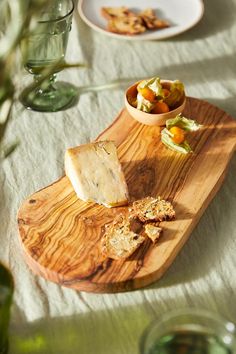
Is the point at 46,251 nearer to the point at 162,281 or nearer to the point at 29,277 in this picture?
the point at 29,277

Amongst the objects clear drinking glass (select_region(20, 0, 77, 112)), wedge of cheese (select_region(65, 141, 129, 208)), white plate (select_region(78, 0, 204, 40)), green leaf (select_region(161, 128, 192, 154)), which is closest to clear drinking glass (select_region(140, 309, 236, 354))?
wedge of cheese (select_region(65, 141, 129, 208))

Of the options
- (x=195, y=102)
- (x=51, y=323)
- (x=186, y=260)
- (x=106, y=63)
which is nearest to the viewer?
(x=51, y=323)

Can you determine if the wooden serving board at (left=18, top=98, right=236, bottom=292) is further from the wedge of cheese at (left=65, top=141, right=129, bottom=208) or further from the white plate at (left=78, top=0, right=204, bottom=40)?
the white plate at (left=78, top=0, right=204, bottom=40)

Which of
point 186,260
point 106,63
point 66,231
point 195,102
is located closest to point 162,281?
point 186,260

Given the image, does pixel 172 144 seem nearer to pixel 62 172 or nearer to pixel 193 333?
pixel 62 172

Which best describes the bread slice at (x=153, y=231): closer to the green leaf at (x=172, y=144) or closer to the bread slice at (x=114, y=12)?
the green leaf at (x=172, y=144)

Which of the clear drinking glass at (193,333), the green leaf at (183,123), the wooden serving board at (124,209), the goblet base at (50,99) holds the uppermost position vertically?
the clear drinking glass at (193,333)

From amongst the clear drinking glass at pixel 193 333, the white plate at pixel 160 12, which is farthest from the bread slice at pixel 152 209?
the white plate at pixel 160 12
